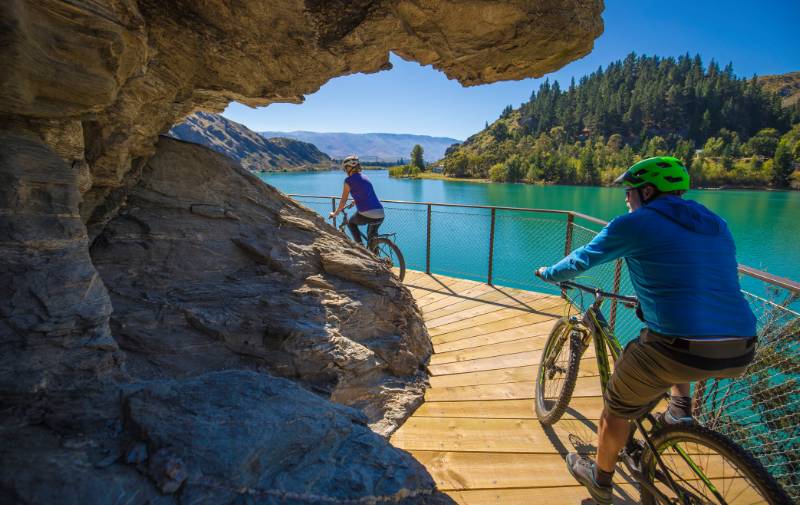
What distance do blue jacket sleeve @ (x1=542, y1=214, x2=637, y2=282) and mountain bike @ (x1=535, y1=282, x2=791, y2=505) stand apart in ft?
1.41

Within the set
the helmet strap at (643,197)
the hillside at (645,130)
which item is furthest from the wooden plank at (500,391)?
the hillside at (645,130)

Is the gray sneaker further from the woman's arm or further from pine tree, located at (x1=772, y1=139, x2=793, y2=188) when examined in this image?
pine tree, located at (x1=772, y1=139, x2=793, y2=188)

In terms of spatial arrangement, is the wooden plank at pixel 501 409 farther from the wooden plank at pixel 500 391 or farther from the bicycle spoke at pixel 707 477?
the bicycle spoke at pixel 707 477

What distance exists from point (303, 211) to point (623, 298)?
3.05 meters

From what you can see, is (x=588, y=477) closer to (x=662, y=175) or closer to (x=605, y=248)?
(x=605, y=248)

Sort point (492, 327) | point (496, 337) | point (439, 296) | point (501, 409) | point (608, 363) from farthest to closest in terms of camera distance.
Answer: point (439, 296) < point (492, 327) < point (496, 337) < point (501, 409) < point (608, 363)

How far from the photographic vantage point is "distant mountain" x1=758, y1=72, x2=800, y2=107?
135625 millimetres

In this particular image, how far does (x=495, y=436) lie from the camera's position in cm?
265

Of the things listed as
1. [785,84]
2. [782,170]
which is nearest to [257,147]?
[782,170]

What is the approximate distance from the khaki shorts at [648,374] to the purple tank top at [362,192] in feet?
12.3

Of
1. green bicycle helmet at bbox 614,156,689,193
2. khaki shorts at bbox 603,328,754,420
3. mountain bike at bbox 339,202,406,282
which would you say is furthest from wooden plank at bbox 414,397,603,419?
mountain bike at bbox 339,202,406,282

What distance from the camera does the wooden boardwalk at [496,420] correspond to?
2.21 meters

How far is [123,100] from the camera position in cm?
251

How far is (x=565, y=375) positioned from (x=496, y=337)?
1.49 m
